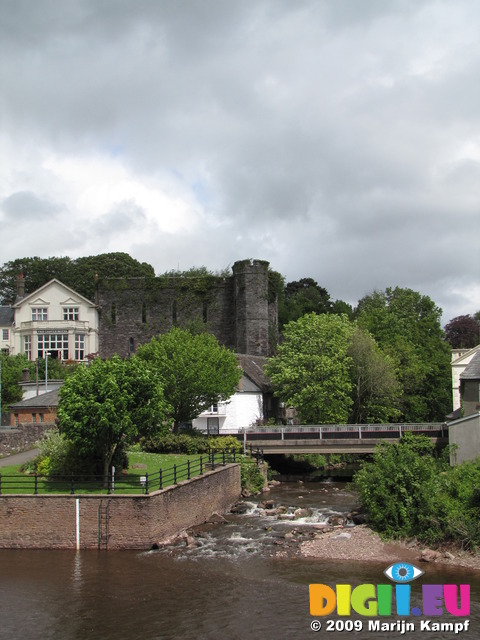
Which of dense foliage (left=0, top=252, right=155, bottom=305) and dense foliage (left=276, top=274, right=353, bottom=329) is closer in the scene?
dense foliage (left=276, top=274, right=353, bottom=329)

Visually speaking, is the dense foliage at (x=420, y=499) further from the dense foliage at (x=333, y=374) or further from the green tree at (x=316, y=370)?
the dense foliage at (x=333, y=374)

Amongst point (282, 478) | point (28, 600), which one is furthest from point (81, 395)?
point (282, 478)

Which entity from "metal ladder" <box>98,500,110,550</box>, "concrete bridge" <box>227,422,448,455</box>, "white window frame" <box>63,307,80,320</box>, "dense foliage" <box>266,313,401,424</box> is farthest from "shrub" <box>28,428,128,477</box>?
"white window frame" <box>63,307,80,320</box>

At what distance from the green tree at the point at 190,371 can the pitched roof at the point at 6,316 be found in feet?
110

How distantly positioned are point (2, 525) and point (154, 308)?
5014 cm

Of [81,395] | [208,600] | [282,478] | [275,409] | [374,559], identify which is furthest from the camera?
[275,409]

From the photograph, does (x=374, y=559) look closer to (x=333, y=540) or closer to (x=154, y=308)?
(x=333, y=540)

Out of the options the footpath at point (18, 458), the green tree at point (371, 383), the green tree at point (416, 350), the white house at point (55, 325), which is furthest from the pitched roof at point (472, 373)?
the white house at point (55, 325)

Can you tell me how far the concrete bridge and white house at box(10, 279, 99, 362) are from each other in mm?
32015

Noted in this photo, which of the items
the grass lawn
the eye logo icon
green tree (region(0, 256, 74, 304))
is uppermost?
green tree (region(0, 256, 74, 304))

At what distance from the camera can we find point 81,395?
28094mm

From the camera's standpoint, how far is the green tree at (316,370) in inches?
1897

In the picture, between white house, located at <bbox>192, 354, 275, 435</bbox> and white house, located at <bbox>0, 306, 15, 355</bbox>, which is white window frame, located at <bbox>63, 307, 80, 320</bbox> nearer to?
white house, located at <bbox>0, 306, 15, 355</bbox>

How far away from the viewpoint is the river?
55.1 ft
